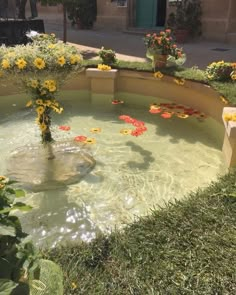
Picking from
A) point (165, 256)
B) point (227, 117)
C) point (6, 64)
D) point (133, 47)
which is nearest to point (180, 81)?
point (227, 117)

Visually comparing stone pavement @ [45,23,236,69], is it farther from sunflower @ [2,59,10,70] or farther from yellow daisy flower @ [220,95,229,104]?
sunflower @ [2,59,10,70]

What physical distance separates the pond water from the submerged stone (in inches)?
4.0

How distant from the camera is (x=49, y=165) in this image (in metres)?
4.71

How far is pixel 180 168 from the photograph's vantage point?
15.9ft

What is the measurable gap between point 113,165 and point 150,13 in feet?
44.9

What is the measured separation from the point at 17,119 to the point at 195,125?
3711 mm

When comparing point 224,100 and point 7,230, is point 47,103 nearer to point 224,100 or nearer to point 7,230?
point 7,230

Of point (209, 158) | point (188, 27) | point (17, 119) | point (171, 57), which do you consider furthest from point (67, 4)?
point (209, 158)

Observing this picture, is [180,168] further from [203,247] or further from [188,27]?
[188,27]

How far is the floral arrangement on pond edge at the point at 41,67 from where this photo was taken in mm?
3838

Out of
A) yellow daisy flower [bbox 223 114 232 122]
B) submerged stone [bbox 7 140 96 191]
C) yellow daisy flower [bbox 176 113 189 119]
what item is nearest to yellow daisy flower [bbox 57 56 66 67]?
submerged stone [bbox 7 140 96 191]

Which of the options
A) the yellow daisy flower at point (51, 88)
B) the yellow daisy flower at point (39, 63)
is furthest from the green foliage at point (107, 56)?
the yellow daisy flower at point (39, 63)

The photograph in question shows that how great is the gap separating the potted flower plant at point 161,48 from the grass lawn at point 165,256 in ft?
14.9

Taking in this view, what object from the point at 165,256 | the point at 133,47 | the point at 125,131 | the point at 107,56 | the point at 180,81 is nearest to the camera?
the point at 165,256
